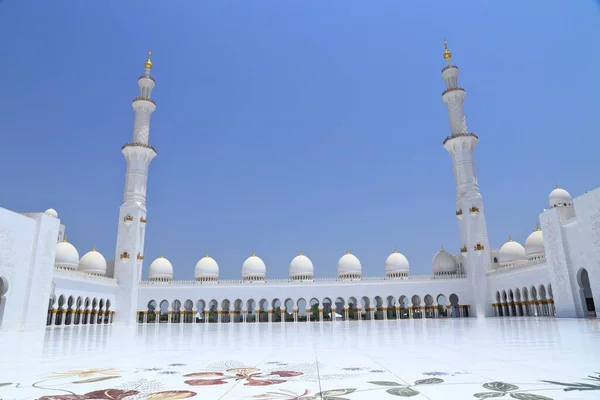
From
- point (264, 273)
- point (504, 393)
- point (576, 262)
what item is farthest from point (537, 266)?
point (504, 393)

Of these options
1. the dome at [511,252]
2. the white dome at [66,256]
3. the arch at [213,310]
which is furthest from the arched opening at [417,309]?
the white dome at [66,256]

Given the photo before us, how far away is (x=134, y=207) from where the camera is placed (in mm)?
29250

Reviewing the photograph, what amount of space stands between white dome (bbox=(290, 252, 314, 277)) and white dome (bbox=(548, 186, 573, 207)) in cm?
1795

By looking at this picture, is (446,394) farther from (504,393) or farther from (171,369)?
(171,369)

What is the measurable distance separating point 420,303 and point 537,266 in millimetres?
9866

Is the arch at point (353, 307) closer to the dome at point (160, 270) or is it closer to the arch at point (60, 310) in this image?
the dome at point (160, 270)

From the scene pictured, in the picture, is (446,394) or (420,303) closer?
(446,394)

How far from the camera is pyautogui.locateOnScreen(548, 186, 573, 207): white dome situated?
92.1 ft

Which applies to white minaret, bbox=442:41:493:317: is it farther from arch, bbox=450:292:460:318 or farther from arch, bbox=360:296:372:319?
arch, bbox=360:296:372:319

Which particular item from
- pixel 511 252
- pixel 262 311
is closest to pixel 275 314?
pixel 262 311

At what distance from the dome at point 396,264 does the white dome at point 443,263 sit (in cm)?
213

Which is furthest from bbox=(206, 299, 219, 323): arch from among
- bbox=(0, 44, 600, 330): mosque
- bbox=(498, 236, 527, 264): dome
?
bbox=(498, 236, 527, 264): dome

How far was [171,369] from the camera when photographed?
4.38 m

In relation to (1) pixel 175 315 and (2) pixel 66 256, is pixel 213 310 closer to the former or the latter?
(1) pixel 175 315
